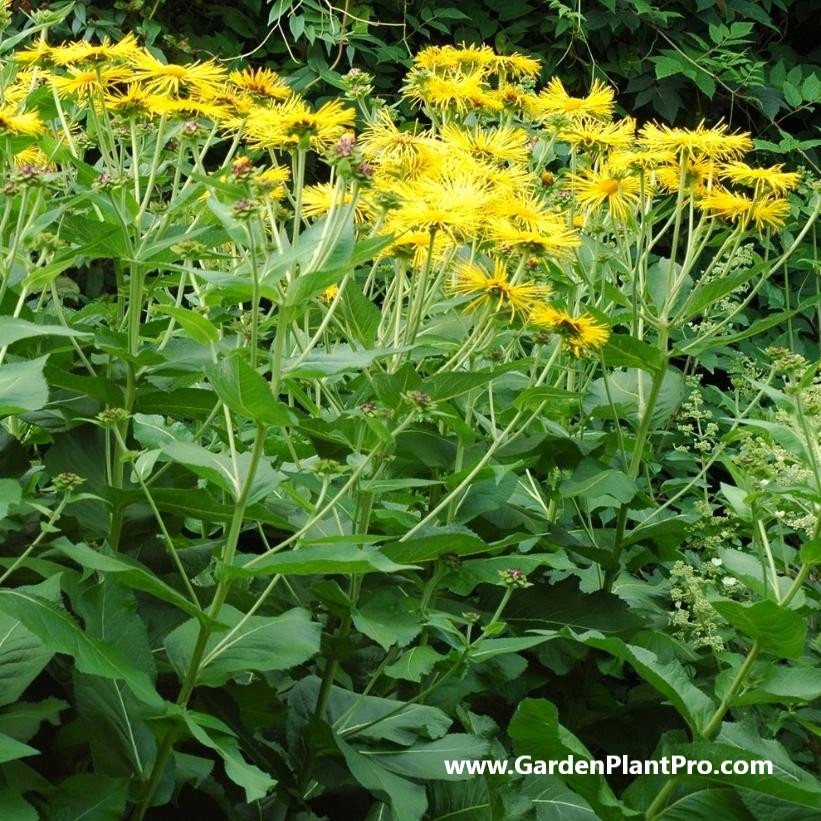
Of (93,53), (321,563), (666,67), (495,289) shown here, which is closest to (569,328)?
(495,289)

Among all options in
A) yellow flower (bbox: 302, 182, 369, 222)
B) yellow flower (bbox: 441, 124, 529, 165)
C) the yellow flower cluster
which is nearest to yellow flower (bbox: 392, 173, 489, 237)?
the yellow flower cluster

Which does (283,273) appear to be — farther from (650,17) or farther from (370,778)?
(650,17)

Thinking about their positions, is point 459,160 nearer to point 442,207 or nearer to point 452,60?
point 442,207

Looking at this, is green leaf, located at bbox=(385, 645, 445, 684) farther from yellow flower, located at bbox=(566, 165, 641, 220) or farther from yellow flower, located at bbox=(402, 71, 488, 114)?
yellow flower, located at bbox=(402, 71, 488, 114)

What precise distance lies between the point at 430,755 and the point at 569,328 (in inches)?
24.8

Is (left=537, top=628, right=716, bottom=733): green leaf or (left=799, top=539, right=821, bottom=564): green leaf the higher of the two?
(left=799, top=539, right=821, bottom=564): green leaf

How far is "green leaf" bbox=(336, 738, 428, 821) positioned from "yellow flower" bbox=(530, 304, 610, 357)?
0.63m

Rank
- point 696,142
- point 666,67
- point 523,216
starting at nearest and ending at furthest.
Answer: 1. point 523,216
2. point 696,142
3. point 666,67

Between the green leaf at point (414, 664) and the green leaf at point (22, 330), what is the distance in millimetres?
601

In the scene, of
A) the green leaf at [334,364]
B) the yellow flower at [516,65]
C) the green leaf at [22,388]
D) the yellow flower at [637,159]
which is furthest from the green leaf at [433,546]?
the yellow flower at [516,65]

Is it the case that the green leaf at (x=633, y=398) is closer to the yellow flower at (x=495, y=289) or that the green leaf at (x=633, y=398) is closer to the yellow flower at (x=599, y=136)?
the yellow flower at (x=599, y=136)

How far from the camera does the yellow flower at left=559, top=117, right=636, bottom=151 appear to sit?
2.17m

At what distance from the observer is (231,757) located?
1.35 meters

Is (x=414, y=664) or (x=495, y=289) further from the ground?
(x=495, y=289)
